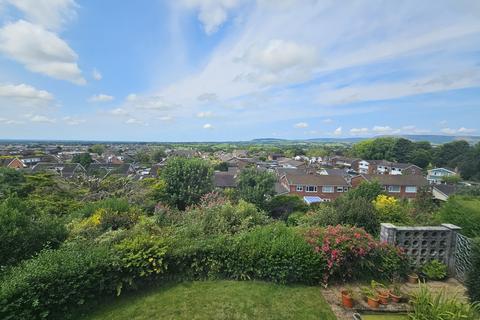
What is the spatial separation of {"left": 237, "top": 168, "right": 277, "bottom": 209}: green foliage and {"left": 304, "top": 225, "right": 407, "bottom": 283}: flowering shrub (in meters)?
16.1

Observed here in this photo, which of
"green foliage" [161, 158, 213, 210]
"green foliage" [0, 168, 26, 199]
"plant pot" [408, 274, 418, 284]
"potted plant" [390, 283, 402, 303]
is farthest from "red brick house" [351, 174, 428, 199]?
"green foliage" [0, 168, 26, 199]

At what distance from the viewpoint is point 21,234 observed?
547cm

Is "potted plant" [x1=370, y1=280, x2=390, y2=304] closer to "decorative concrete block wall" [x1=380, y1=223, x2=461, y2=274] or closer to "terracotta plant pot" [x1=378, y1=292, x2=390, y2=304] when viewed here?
"terracotta plant pot" [x1=378, y1=292, x2=390, y2=304]

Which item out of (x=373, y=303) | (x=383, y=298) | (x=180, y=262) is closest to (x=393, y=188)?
(x=383, y=298)

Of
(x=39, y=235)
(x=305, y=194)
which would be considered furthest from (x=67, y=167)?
(x=39, y=235)

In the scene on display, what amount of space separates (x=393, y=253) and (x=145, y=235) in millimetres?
5926

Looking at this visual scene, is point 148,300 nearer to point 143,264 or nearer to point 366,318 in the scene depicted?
point 143,264

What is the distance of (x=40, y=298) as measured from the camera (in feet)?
13.4

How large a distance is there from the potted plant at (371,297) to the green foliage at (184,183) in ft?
47.9

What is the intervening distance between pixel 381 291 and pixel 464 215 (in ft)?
14.3

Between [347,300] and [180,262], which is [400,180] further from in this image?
[180,262]

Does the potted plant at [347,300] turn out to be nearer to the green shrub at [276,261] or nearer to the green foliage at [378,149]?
the green shrub at [276,261]

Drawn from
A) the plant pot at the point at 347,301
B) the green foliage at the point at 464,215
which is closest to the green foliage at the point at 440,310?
the plant pot at the point at 347,301

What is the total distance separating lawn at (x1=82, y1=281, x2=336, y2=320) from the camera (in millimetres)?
4508
